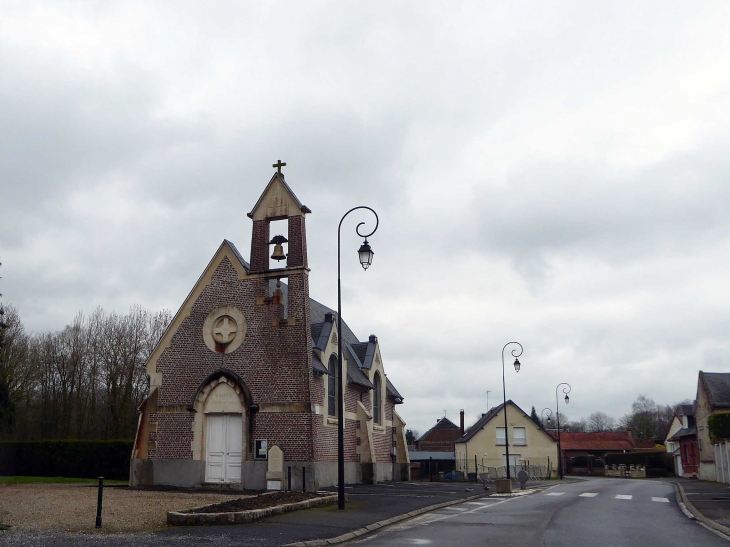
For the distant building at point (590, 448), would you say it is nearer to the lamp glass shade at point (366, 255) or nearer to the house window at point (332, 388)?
the house window at point (332, 388)

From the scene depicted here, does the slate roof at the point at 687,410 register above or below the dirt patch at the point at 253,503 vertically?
above

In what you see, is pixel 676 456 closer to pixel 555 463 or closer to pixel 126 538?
pixel 555 463

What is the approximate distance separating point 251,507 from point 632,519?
8.95 m

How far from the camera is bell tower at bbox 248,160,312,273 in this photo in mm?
24750

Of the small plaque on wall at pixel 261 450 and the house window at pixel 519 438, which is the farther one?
the house window at pixel 519 438

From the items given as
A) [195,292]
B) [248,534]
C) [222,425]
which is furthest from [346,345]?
[248,534]

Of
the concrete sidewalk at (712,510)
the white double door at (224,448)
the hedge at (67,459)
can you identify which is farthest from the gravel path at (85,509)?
the hedge at (67,459)

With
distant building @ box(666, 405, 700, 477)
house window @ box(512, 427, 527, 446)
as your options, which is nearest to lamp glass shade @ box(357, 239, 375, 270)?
distant building @ box(666, 405, 700, 477)

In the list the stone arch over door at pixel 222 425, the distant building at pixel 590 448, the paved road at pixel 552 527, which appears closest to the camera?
the paved road at pixel 552 527

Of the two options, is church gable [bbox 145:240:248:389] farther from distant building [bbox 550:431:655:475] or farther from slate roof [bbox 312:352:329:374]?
distant building [bbox 550:431:655:475]

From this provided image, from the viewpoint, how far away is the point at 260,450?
23.7 metres

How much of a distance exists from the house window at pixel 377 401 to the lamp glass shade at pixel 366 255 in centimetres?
1816

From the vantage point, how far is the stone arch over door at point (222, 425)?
24094 mm

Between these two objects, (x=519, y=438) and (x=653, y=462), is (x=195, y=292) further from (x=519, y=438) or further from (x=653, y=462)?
(x=653, y=462)
